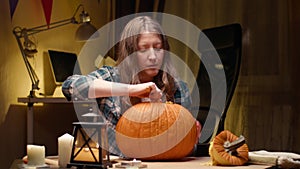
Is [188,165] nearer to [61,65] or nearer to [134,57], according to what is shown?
[134,57]

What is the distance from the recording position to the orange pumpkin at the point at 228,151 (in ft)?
3.32

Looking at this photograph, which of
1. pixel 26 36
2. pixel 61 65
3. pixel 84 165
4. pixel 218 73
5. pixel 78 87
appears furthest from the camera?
pixel 61 65

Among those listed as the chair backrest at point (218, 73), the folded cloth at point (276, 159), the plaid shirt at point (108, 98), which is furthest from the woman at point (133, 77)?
the chair backrest at point (218, 73)

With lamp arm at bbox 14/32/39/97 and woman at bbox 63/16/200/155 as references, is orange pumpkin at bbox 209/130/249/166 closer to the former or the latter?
woman at bbox 63/16/200/155

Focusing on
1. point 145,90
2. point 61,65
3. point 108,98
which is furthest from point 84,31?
point 145,90

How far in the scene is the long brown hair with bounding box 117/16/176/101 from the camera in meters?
1.21

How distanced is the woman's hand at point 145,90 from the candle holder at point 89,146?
0.15 metres

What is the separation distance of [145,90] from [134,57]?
0.16 m

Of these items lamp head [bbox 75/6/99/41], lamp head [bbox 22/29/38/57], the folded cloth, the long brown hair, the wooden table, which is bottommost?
the wooden table

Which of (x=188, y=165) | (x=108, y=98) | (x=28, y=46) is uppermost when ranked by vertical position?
(x=28, y=46)

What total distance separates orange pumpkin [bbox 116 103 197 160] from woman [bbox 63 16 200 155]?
0.04m

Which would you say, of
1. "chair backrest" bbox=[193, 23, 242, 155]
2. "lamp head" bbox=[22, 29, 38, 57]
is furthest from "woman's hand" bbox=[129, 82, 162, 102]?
"lamp head" bbox=[22, 29, 38, 57]

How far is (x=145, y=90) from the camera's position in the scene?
1.07m

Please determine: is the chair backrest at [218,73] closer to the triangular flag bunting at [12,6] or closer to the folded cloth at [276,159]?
the folded cloth at [276,159]
